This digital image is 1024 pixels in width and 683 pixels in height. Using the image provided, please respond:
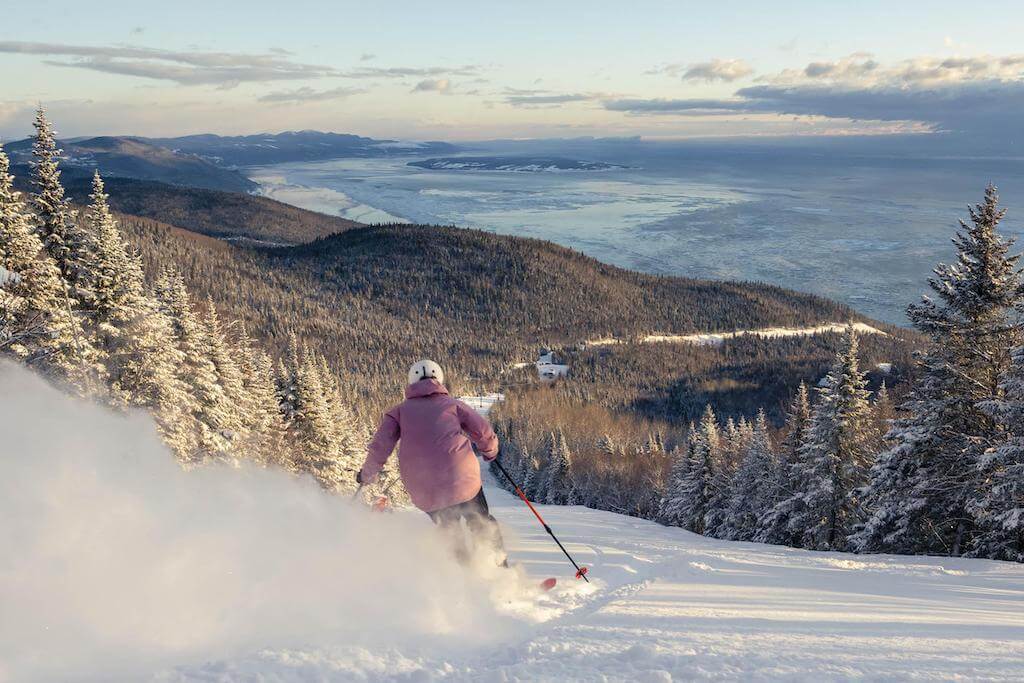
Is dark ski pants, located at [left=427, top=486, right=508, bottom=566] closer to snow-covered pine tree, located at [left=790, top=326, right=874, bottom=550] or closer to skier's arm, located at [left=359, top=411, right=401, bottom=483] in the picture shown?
skier's arm, located at [left=359, top=411, right=401, bottom=483]

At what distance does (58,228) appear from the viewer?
19.0 meters

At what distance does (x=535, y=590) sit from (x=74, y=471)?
5341 mm

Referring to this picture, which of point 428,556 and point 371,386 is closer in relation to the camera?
point 428,556

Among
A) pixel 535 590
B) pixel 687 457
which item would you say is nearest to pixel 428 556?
pixel 535 590

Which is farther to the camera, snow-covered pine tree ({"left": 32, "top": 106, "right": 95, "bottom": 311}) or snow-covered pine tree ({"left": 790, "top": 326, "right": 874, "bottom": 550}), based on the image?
snow-covered pine tree ({"left": 790, "top": 326, "right": 874, "bottom": 550})

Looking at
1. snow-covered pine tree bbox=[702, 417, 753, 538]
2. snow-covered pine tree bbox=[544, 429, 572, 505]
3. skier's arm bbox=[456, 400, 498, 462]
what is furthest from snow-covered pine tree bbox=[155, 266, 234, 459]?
snow-covered pine tree bbox=[544, 429, 572, 505]

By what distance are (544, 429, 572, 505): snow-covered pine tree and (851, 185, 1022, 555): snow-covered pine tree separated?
2218 inches

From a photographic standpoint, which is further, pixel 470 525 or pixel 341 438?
pixel 341 438

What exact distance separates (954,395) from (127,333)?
22396mm

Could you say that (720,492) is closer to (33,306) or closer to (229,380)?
(229,380)

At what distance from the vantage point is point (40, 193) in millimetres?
18625

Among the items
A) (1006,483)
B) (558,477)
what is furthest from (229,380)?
(558,477)

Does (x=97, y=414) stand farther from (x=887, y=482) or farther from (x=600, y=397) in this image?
(x=600, y=397)

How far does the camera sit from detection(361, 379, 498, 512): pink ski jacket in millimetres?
7316
